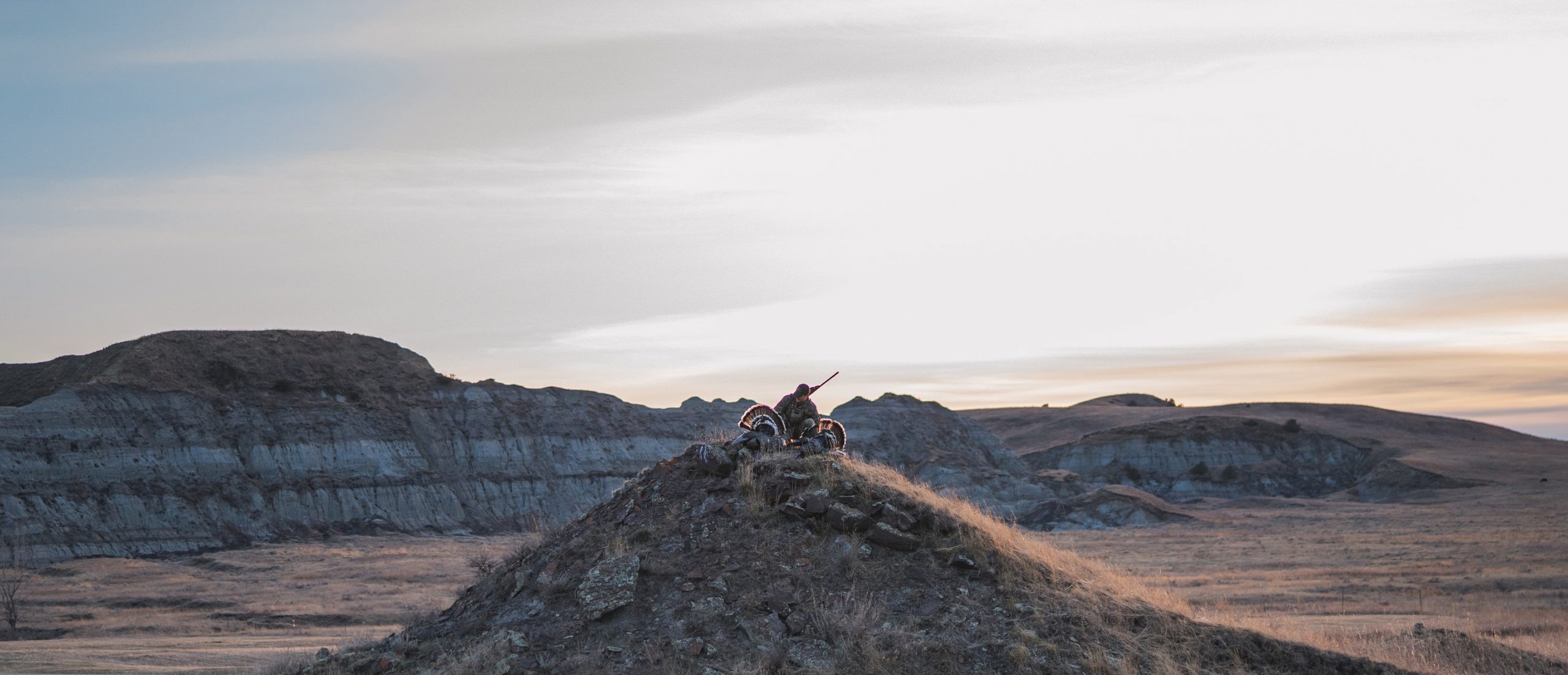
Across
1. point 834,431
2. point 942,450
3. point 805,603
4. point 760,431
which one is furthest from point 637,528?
point 942,450

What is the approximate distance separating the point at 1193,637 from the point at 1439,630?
760cm

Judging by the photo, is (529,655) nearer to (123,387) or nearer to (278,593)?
(278,593)

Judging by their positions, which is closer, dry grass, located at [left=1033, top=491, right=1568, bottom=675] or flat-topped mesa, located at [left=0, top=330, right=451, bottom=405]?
dry grass, located at [left=1033, top=491, right=1568, bottom=675]

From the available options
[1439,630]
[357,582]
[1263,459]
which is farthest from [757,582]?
[1263,459]

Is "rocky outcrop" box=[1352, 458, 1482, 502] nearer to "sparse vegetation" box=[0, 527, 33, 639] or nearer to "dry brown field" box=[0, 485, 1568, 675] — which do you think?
"dry brown field" box=[0, 485, 1568, 675]

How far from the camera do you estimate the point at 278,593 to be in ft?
143

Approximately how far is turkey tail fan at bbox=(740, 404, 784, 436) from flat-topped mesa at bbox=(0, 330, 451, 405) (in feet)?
203

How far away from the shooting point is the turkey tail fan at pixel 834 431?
59.8 feet

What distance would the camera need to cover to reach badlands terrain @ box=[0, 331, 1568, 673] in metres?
14.7

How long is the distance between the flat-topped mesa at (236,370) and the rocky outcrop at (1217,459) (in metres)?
63.6

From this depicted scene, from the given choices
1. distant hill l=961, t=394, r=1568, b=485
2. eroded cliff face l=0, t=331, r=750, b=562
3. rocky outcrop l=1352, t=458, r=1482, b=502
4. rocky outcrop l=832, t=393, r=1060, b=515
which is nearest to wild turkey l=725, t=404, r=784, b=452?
eroded cliff face l=0, t=331, r=750, b=562

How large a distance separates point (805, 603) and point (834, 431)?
473cm

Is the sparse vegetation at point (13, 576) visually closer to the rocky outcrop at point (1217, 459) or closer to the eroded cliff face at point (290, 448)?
the eroded cliff face at point (290, 448)

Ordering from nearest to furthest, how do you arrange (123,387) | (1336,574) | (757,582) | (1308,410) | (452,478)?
(757,582) → (1336,574) → (123,387) → (452,478) → (1308,410)
